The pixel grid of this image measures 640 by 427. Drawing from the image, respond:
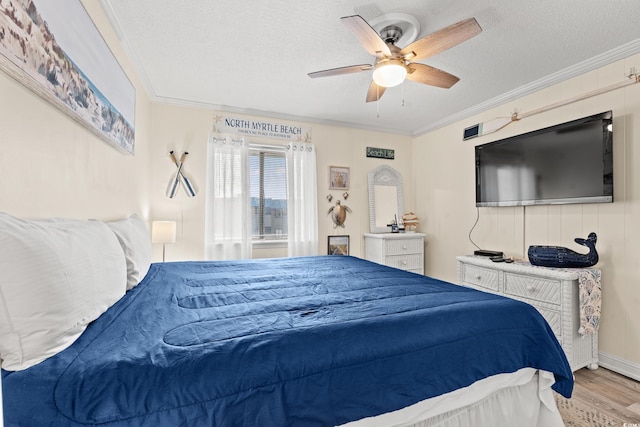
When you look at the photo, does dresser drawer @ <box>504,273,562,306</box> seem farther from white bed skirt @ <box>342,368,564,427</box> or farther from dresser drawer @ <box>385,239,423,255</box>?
dresser drawer @ <box>385,239,423,255</box>

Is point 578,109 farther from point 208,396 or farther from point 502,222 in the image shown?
point 208,396

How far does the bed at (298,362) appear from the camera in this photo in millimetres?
780

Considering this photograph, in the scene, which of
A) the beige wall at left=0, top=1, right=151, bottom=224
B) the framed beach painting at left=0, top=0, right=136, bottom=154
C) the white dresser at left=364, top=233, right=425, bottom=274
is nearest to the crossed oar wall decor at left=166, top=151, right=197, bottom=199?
the beige wall at left=0, top=1, right=151, bottom=224

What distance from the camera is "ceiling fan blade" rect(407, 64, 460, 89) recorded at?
82.5 inches

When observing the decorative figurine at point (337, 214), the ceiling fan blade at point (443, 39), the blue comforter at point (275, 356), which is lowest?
the blue comforter at point (275, 356)

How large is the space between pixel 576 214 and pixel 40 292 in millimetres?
3511

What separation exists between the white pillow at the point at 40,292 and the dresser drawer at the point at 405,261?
3.37 m

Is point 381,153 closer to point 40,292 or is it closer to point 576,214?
point 576,214

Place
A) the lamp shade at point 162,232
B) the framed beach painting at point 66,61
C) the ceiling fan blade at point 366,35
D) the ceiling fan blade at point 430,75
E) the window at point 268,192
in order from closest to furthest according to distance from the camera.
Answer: the framed beach painting at point 66,61 < the ceiling fan blade at point 366,35 < the ceiling fan blade at point 430,75 < the lamp shade at point 162,232 < the window at point 268,192

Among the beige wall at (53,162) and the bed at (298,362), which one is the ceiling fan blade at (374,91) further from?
the beige wall at (53,162)

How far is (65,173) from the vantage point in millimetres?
1449

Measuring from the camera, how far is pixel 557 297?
7.54ft

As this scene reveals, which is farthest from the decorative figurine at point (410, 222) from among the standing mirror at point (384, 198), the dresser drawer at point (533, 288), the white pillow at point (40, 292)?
the white pillow at point (40, 292)

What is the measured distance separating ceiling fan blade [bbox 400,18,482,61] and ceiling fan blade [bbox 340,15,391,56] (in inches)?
6.5
